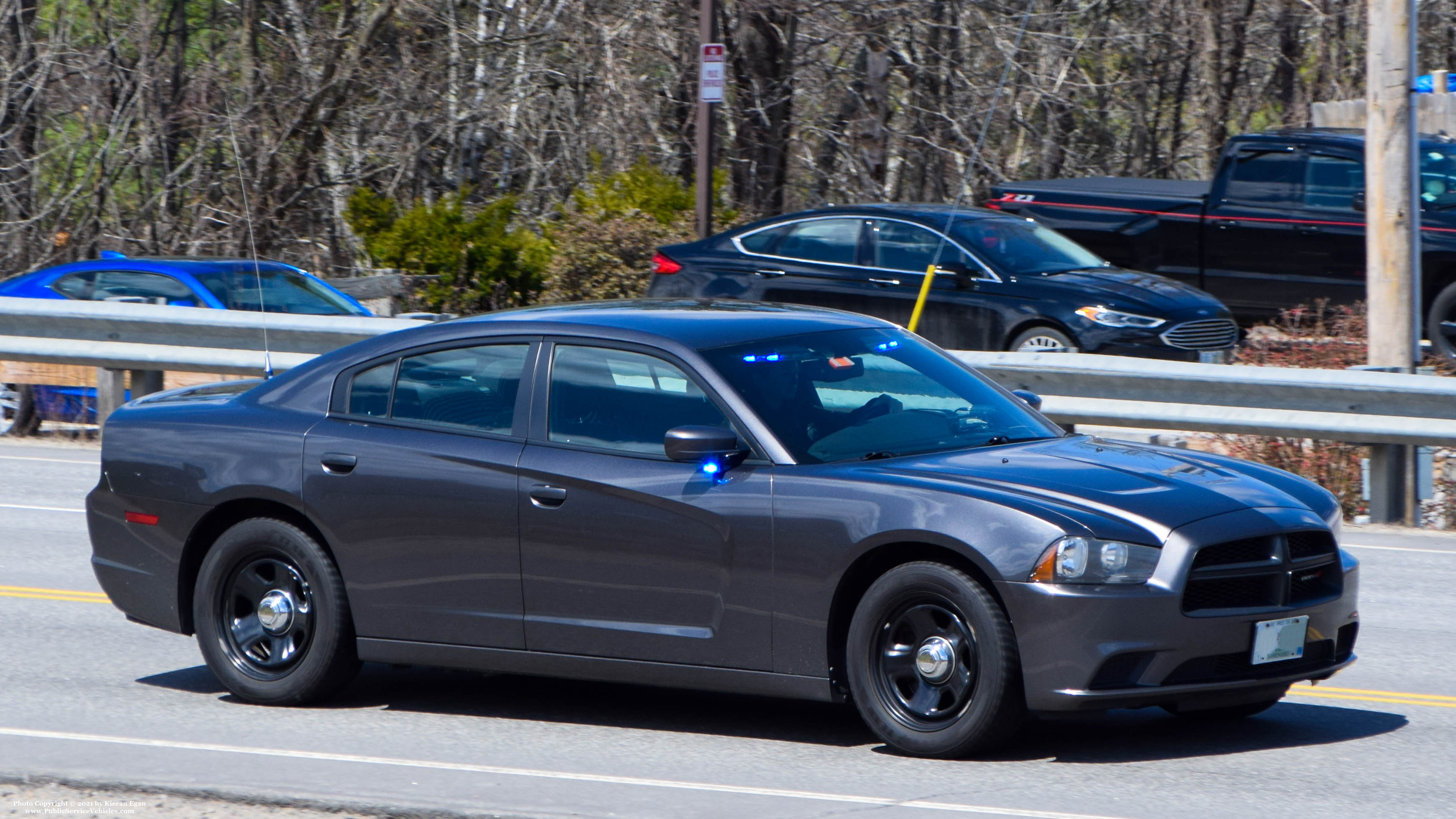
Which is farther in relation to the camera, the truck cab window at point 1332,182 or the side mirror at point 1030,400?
the truck cab window at point 1332,182

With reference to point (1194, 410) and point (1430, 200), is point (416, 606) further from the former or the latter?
point (1430, 200)

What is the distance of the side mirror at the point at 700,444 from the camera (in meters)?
5.96

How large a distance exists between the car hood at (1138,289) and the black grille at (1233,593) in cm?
905

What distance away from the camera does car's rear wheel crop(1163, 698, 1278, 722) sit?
21.2 feet

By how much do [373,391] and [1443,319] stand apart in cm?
1152

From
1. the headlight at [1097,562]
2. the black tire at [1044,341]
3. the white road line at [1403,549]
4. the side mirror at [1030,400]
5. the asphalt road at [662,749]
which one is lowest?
the asphalt road at [662,749]

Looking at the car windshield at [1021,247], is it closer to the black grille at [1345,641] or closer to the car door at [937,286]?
the car door at [937,286]

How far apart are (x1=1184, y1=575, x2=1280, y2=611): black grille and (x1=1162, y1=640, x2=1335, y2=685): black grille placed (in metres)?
0.15

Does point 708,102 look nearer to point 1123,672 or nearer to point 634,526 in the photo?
point 634,526

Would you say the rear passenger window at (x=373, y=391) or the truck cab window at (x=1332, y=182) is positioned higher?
the truck cab window at (x=1332, y=182)

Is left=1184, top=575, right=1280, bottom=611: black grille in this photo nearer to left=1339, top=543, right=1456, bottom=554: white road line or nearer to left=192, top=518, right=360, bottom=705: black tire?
left=192, top=518, right=360, bottom=705: black tire

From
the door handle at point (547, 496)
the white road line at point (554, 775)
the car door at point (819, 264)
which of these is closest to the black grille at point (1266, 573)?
the white road line at point (554, 775)

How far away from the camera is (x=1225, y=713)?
21.4 feet

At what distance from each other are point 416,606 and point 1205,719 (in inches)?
109
